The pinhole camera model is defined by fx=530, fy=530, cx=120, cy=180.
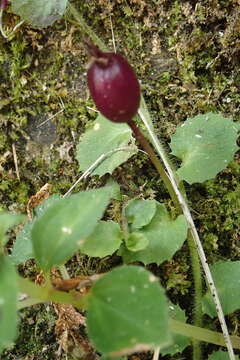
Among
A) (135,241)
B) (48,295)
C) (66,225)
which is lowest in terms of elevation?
(135,241)

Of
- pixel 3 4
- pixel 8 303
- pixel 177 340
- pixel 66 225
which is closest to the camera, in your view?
pixel 8 303

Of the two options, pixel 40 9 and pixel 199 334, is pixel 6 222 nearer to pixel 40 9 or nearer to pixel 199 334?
pixel 199 334

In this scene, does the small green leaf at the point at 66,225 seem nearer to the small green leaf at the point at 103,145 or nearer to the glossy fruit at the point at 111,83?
the glossy fruit at the point at 111,83

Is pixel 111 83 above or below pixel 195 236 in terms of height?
above

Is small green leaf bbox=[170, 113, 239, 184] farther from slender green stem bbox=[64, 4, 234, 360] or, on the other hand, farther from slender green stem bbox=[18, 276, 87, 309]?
slender green stem bbox=[18, 276, 87, 309]

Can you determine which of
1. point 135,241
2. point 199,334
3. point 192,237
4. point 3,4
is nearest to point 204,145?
point 192,237

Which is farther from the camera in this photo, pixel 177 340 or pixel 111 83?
pixel 177 340

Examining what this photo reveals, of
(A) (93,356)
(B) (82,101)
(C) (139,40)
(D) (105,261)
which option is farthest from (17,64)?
A: (A) (93,356)
